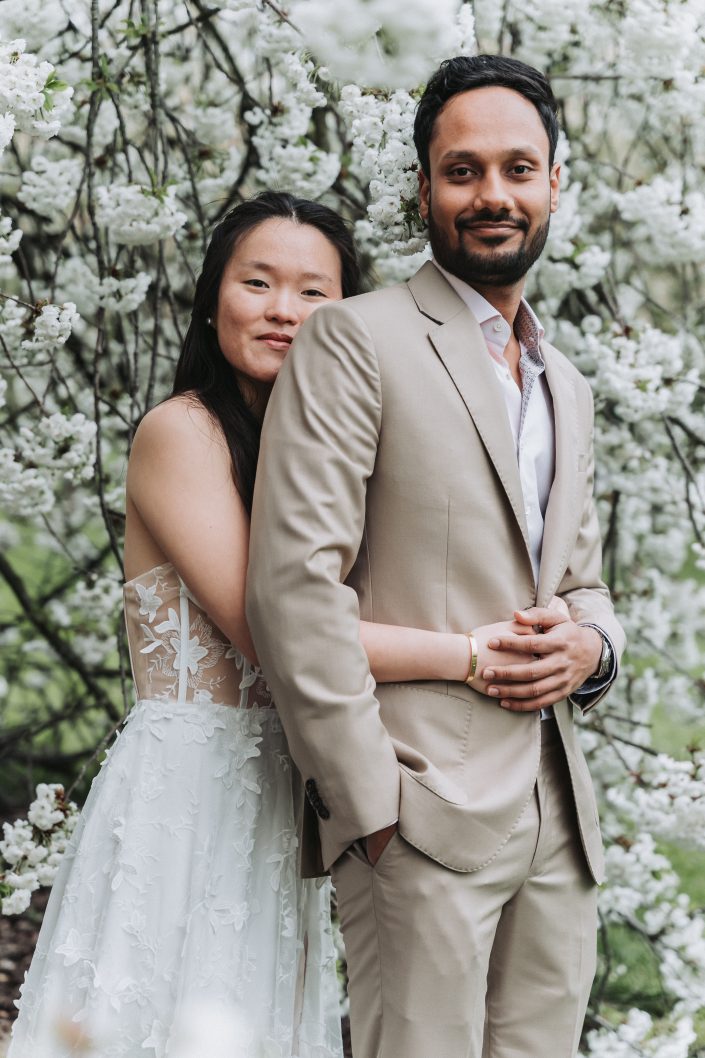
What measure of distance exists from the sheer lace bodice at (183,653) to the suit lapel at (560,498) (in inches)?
19.1

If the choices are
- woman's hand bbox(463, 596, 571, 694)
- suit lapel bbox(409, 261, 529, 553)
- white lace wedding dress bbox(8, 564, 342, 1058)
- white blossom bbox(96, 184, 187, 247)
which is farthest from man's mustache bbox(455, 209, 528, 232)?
white blossom bbox(96, 184, 187, 247)

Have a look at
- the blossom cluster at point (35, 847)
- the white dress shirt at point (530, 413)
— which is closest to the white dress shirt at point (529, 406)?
the white dress shirt at point (530, 413)

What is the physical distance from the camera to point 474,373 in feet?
5.79

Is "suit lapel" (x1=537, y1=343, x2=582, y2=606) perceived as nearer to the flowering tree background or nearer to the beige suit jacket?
the beige suit jacket

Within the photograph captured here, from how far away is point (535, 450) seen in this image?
1.87m

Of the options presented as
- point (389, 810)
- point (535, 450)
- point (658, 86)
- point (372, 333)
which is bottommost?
point (389, 810)

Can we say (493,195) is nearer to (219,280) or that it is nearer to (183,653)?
(219,280)

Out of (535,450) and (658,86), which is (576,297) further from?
(535,450)

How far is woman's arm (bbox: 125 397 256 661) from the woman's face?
5.2 inches

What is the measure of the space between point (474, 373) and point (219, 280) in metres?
0.53

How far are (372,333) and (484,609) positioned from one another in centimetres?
43

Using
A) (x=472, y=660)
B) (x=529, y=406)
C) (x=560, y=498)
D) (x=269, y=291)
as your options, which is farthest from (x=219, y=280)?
(x=472, y=660)

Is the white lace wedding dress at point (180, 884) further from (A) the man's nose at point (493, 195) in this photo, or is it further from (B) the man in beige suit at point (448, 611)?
(A) the man's nose at point (493, 195)

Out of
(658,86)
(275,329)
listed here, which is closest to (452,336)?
(275,329)
